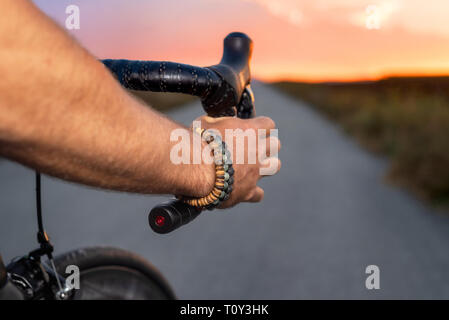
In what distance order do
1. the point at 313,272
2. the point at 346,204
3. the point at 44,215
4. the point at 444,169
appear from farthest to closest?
the point at 444,169
the point at 346,204
the point at 44,215
the point at 313,272

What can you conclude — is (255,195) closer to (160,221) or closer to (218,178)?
(218,178)

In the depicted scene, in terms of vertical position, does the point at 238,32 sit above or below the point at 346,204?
below

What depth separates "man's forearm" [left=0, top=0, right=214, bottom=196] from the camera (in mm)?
610

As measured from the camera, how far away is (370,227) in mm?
4191

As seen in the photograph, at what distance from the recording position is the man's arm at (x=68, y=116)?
2.00 feet

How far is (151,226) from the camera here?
0.99 m

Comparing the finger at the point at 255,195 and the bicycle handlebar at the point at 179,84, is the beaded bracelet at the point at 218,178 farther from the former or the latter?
the finger at the point at 255,195

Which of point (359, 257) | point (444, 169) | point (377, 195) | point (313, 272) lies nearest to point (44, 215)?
point (313, 272)

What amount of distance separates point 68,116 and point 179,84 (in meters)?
0.41

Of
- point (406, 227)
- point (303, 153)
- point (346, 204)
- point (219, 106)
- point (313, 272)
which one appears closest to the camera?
point (219, 106)

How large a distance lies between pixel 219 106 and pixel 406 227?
142 inches

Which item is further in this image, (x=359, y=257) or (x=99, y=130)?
(x=359, y=257)

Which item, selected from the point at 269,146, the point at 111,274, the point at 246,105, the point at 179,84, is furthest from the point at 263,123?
the point at 111,274

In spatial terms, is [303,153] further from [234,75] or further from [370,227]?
[234,75]
